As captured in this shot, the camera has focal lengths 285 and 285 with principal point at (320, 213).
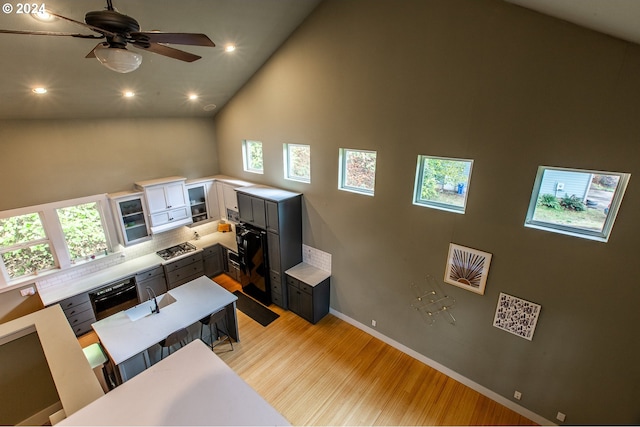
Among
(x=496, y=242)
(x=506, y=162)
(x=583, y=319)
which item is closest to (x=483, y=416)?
(x=583, y=319)

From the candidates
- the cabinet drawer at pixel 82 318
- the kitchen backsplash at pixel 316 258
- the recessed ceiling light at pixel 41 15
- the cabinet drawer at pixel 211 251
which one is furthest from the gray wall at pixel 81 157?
the kitchen backsplash at pixel 316 258

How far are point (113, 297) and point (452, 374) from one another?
560cm

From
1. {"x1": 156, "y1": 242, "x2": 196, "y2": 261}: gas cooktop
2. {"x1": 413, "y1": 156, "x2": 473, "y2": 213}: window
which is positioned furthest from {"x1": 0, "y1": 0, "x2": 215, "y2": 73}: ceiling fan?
{"x1": 156, "y1": 242, "x2": 196, "y2": 261}: gas cooktop

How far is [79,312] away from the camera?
463cm

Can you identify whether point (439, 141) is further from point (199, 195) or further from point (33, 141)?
point (33, 141)

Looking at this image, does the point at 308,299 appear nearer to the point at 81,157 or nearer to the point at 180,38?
the point at 180,38

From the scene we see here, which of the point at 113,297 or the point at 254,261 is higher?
the point at 254,261

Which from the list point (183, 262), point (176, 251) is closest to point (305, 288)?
point (183, 262)

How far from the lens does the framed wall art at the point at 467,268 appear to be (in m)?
3.39

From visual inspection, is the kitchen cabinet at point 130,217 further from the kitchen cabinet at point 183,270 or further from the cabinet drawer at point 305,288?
the cabinet drawer at point 305,288

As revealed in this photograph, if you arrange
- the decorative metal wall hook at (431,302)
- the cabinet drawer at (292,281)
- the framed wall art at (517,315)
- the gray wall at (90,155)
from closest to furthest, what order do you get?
the framed wall art at (517,315) < the decorative metal wall hook at (431,302) < the gray wall at (90,155) < the cabinet drawer at (292,281)

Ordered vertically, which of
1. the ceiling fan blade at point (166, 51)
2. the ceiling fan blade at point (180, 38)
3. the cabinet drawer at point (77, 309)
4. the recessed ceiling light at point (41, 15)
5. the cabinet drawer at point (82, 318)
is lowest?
the cabinet drawer at point (82, 318)

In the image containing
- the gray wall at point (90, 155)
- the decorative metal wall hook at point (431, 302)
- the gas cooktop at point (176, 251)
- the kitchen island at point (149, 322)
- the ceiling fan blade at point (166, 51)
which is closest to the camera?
the ceiling fan blade at point (166, 51)

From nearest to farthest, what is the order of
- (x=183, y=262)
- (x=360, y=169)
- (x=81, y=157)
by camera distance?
(x=360, y=169), (x=81, y=157), (x=183, y=262)
